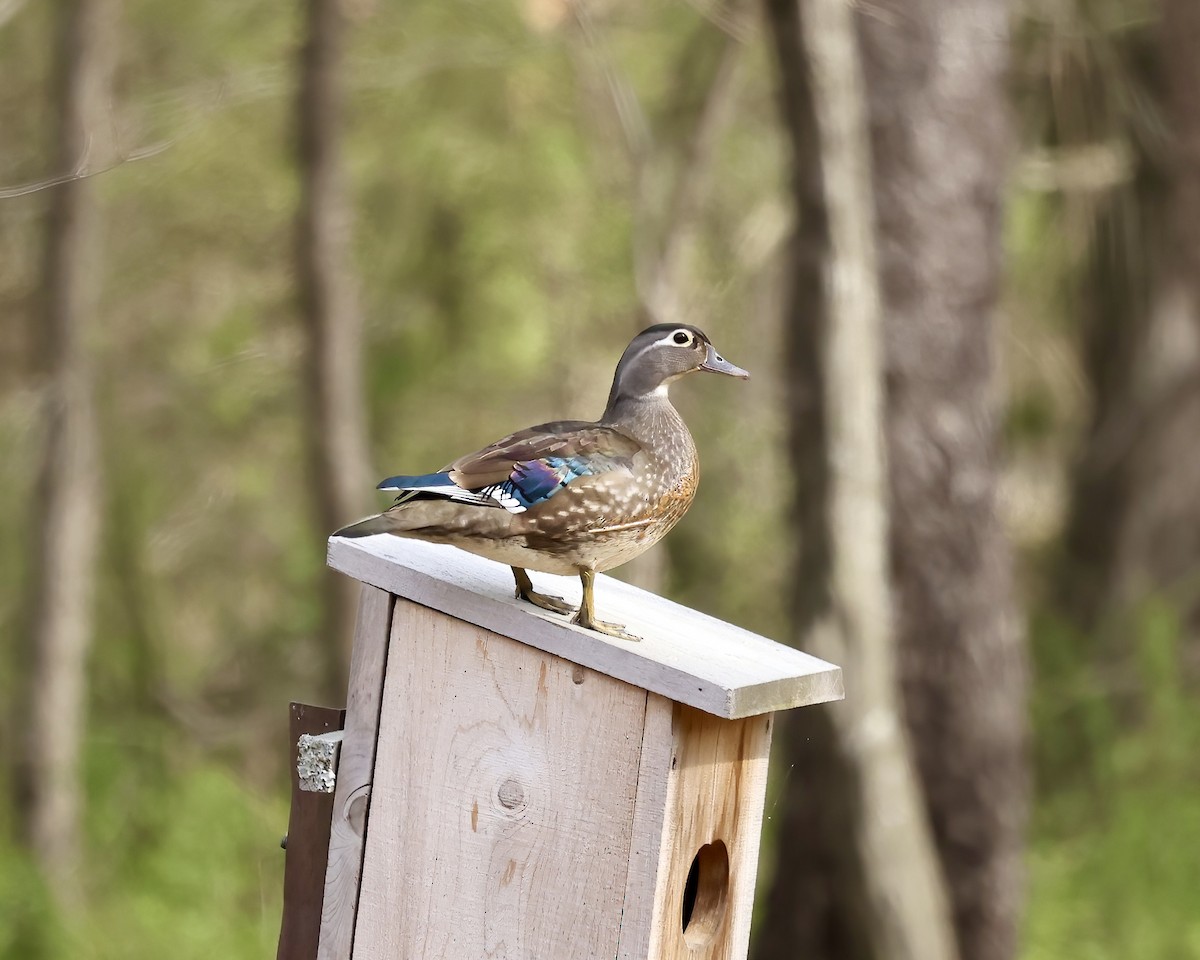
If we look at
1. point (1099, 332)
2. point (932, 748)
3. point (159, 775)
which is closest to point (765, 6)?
point (932, 748)

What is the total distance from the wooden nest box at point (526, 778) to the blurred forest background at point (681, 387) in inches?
64.7

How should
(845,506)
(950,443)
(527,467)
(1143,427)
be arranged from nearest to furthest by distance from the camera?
(527,467)
(845,506)
(950,443)
(1143,427)

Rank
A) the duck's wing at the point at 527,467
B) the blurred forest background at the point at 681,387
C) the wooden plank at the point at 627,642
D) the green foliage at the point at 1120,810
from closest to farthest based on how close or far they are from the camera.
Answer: the duck's wing at the point at 527,467, the wooden plank at the point at 627,642, the blurred forest background at the point at 681,387, the green foliage at the point at 1120,810

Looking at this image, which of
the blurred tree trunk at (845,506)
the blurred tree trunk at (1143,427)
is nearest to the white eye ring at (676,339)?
the blurred tree trunk at (845,506)

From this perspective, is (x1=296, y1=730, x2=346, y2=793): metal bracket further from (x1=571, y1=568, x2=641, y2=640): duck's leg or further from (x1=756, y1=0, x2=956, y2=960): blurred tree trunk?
(x1=756, y1=0, x2=956, y2=960): blurred tree trunk

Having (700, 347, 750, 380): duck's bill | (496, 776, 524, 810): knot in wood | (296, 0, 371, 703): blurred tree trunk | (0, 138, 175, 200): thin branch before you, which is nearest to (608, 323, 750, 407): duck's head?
(700, 347, 750, 380): duck's bill

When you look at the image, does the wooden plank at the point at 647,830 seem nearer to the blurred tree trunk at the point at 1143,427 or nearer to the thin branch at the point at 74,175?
the thin branch at the point at 74,175

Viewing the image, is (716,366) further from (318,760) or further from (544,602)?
(318,760)

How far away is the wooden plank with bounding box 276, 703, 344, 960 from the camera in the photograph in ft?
8.50

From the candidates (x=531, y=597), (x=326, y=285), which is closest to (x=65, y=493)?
(x=326, y=285)

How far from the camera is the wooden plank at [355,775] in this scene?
2.53 meters

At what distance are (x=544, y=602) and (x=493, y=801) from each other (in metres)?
0.31

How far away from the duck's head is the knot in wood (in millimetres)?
593

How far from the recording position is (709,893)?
8.47 feet
